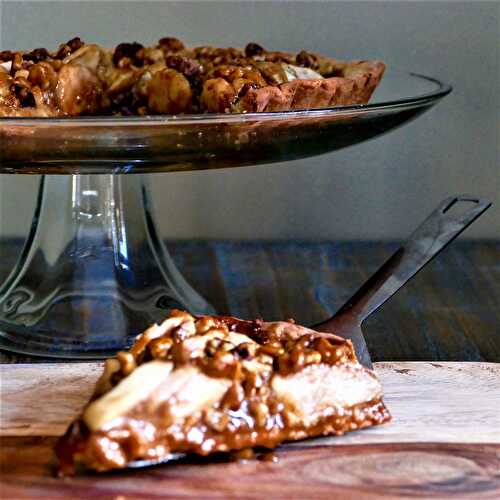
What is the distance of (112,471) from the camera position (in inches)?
32.1

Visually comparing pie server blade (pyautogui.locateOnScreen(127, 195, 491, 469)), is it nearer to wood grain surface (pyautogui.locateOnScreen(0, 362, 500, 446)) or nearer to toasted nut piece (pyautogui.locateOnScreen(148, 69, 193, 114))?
wood grain surface (pyautogui.locateOnScreen(0, 362, 500, 446))

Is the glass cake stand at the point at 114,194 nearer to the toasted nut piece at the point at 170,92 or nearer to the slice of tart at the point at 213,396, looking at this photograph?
the toasted nut piece at the point at 170,92

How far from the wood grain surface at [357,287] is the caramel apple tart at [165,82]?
→ 0.97 feet

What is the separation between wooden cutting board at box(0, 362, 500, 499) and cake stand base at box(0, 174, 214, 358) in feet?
0.70

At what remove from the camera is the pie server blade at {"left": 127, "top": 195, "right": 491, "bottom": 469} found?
1.10m

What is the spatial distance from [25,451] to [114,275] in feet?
1.50

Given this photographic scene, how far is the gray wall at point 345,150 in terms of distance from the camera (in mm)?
1751

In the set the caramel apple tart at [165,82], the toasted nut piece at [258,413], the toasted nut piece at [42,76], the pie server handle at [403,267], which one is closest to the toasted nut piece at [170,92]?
the caramel apple tart at [165,82]

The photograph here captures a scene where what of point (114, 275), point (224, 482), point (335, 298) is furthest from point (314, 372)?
point (335, 298)

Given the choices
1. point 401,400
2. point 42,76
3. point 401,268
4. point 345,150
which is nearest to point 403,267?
point 401,268

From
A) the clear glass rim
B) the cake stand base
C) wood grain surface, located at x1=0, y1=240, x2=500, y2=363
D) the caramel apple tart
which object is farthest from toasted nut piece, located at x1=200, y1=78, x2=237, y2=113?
wood grain surface, located at x1=0, y1=240, x2=500, y2=363

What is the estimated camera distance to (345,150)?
1.79m

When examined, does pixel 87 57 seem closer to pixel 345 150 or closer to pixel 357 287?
pixel 357 287

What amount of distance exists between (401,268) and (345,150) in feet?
2.25
